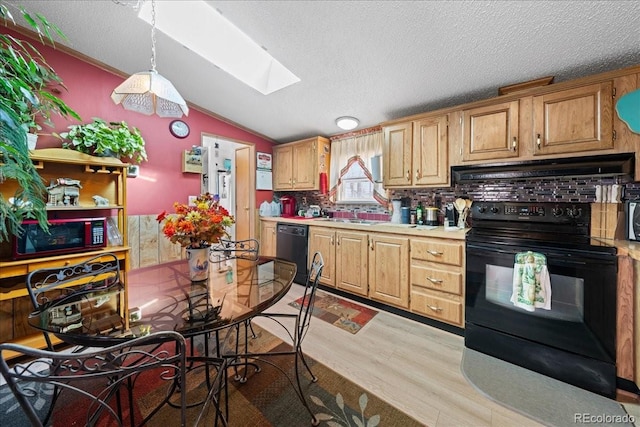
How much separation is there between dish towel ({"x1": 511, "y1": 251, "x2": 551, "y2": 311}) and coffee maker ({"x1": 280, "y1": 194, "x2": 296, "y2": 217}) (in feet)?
10.0

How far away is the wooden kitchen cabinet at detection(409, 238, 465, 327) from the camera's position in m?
2.11

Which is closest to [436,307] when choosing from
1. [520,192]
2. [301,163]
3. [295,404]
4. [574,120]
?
[520,192]

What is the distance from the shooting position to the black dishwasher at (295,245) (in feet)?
10.8

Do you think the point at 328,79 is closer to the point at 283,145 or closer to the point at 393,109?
the point at 393,109

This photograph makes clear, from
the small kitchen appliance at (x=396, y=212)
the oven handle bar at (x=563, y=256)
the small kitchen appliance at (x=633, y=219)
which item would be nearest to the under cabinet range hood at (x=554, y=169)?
the small kitchen appliance at (x=633, y=219)

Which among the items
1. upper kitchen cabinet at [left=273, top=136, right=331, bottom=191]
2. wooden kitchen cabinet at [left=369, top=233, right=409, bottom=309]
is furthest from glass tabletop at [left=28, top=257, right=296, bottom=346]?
upper kitchen cabinet at [left=273, top=136, right=331, bottom=191]

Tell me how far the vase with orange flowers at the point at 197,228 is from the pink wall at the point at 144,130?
1.77 meters

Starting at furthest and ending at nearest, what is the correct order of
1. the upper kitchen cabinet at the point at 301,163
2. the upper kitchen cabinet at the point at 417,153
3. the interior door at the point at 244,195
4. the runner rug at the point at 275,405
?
the interior door at the point at 244,195 < the upper kitchen cabinet at the point at 301,163 < the upper kitchen cabinet at the point at 417,153 < the runner rug at the point at 275,405

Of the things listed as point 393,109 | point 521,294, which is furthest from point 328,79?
point 521,294

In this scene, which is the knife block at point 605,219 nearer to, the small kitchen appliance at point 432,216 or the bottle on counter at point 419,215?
the small kitchen appliance at point 432,216

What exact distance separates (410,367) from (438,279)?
775 millimetres

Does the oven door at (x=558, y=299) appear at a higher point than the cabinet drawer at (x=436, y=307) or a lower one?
higher

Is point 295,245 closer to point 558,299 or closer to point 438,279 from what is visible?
point 438,279

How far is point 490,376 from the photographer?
1.70 meters
